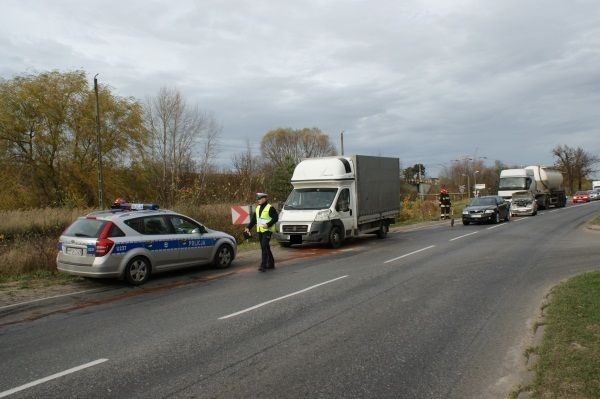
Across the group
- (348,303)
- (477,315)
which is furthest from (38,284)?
(477,315)

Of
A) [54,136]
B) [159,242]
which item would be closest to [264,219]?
[159,242]

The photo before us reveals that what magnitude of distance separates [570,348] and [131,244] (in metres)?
8.11

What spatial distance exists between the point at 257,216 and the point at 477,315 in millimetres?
6717

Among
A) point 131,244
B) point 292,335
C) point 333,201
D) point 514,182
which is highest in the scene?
point 514,182

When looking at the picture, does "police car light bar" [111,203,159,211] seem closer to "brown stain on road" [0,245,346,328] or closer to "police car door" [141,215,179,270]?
"police car door" [141,215,179,270]

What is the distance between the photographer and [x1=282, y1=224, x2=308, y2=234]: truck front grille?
16.1 m

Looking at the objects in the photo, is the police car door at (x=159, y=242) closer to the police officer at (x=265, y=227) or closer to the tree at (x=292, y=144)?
the police officer at (x=265, y=227)

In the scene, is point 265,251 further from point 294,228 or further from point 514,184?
point 514,184

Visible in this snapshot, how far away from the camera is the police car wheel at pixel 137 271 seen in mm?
10180

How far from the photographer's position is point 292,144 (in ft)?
260

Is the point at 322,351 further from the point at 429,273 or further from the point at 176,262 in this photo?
the point at 176,262

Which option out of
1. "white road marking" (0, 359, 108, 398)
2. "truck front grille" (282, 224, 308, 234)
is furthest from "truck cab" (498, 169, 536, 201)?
"white road marking" (0, 359, 108, 398)

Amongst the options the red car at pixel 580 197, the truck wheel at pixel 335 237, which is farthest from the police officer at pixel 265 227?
the red car at pixel 580 197

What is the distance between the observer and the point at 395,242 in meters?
17.9
